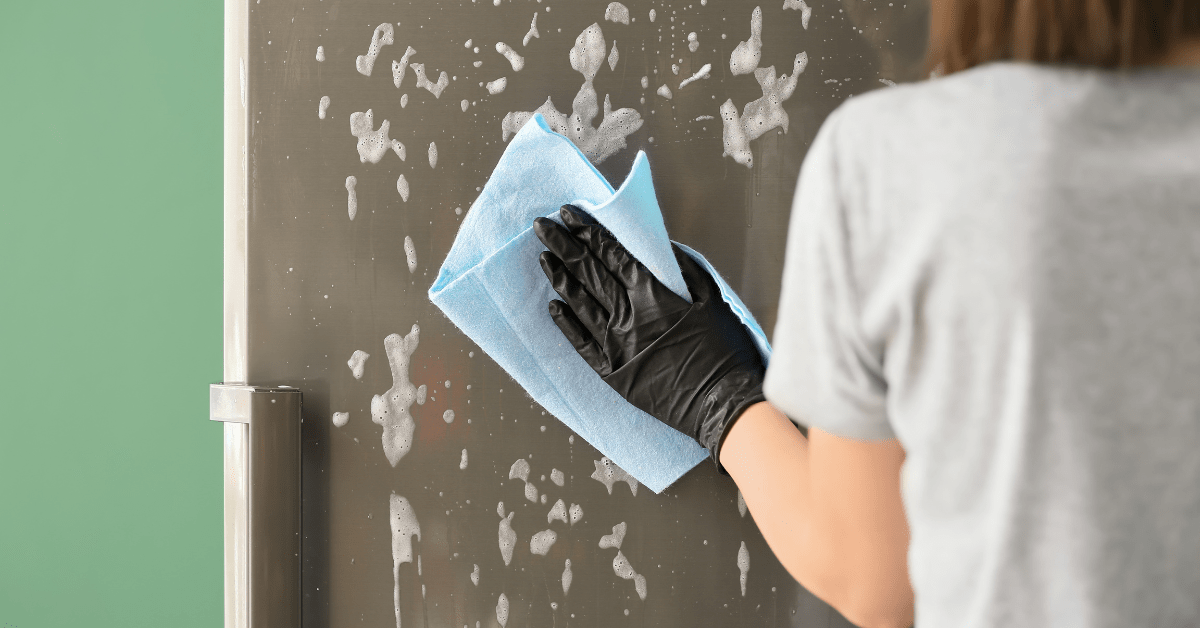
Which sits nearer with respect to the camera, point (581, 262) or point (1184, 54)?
point (1184, 54)

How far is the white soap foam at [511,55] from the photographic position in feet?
1.75

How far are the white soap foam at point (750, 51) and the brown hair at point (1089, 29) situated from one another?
260 millimetres

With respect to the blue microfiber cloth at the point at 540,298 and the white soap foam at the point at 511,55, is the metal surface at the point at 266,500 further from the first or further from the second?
the white soap foam at the point at 511,55

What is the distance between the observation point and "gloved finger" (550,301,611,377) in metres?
0.53

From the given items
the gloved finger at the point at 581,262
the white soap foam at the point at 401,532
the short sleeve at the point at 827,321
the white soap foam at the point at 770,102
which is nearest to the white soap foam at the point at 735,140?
the white soap foam at the point at 770,102

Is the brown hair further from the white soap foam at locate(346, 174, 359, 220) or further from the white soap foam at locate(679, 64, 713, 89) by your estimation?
the white soap foam at locate(346, 174, 359, 220)

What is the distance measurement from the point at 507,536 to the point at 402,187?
283 millimetres

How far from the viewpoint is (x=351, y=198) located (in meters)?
0.55

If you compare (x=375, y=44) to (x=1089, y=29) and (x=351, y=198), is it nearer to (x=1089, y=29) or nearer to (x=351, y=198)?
(x=351, y=198)
